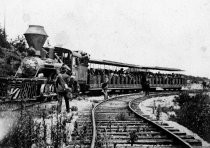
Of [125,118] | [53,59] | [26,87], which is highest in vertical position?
[53,59]

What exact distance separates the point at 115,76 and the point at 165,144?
21.7m

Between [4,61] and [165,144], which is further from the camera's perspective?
[4,61]

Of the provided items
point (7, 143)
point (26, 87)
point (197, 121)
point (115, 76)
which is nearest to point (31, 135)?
point (7, 143)

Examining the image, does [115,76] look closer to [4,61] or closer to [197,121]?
[4,61]

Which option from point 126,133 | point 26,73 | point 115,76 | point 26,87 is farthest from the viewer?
point 115,76

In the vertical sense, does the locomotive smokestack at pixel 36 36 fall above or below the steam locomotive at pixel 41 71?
above

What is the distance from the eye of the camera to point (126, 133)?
6992 mm

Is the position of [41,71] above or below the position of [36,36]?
below

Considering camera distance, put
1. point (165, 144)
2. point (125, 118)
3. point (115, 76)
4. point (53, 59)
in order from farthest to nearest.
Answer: point (115, 76) < point (53, 59) < point (125, 118) < point (165, 144)

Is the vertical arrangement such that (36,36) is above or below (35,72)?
above

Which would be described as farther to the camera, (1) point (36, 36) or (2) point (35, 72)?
Answer: (1) point (36, 36)

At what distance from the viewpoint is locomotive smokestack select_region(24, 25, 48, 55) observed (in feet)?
45.5

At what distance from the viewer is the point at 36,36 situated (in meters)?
13.9

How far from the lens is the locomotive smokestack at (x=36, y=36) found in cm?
1387
